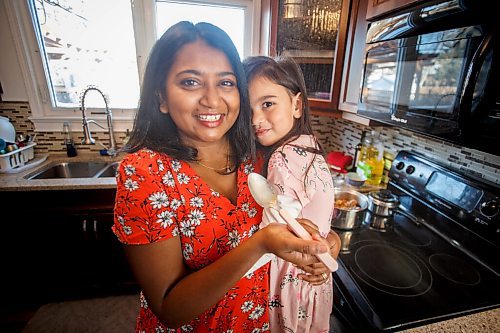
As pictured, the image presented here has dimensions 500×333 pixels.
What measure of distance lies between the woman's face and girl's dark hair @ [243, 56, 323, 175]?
178 mm

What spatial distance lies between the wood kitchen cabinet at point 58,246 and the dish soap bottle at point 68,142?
0.58 meters

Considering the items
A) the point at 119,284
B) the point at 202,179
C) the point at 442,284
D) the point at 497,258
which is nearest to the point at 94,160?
the point at 119,284

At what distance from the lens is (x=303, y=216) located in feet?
2.57

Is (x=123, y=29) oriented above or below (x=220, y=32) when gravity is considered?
above

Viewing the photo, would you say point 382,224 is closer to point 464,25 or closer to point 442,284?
point 442,284

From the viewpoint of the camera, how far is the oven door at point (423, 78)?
702 mm

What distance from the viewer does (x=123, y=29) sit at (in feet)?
6.68

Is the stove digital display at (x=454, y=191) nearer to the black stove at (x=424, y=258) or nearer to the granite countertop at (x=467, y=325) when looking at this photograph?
the black stove at (x=424, y=258)

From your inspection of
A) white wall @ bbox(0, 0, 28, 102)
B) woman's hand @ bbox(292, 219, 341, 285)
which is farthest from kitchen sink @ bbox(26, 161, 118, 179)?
woman's hand @ bbox(292, 219, 341, 285)

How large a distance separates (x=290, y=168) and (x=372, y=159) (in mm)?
1118

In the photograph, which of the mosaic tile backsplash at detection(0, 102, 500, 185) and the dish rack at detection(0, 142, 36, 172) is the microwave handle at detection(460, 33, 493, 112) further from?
the dish rack at detection(0, 142, 36, 172)

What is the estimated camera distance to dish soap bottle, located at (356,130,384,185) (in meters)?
1.59

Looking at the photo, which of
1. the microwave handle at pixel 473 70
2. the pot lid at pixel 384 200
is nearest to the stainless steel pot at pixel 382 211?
the pot lid at pixel 384 200

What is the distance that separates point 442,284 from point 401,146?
841 mm
